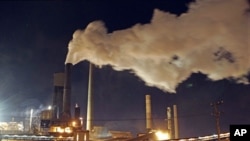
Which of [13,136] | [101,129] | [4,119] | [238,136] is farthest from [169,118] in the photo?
[238,136]

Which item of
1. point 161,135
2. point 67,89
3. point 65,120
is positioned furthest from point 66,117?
point 161,135

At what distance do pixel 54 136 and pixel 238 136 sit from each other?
4139 cm

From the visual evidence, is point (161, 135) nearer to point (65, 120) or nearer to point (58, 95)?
point (65, 120)

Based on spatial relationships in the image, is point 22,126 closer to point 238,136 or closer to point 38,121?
point 38,121

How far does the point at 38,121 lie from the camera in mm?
59938

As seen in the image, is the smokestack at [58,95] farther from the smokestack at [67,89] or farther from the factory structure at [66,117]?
the smokestack at [67,89]

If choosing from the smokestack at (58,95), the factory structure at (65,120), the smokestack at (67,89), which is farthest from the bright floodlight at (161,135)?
the smokestack at (58,95)

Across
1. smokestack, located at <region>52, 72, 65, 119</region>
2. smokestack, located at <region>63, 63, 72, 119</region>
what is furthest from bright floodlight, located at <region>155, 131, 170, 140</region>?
smokestack, located at <region>52, 72, 65, 119</region>

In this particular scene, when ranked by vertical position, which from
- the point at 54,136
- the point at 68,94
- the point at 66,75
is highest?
the point at 66,75

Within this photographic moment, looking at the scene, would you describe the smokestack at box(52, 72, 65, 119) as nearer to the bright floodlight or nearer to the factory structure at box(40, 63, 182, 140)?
the factory structure at box(40, 63, 182, 140)

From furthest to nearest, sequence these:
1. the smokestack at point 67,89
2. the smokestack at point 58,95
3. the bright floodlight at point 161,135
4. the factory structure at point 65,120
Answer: the smokestack at point 58,95 < the smokestack at point 67,89 < the factory structure at point 65,120 < the bright floodlight at point 161,135

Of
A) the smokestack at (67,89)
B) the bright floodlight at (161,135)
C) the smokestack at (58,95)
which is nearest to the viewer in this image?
the bright floodlight at (161,135)

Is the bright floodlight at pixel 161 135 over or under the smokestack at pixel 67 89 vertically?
under

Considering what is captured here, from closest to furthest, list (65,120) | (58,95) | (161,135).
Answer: (161,135) → (65,120) → (58,95)
